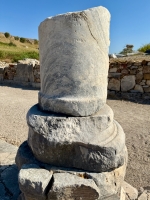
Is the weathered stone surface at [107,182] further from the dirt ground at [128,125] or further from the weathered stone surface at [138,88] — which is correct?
the weathered stone surface at [138,88]

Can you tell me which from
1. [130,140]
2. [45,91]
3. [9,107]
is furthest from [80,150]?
Answer: [9,107]

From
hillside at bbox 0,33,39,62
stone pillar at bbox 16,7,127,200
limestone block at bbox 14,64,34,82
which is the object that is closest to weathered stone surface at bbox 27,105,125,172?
stone pillar at bbox 16,7,127,200

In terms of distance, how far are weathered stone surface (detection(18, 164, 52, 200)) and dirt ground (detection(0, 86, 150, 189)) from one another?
68.2 inches

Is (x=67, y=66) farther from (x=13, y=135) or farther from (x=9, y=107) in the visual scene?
(x=9, y=107)

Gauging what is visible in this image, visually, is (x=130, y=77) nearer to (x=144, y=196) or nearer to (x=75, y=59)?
(x=144, y=196)

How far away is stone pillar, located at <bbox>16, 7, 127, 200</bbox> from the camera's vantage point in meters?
1.74

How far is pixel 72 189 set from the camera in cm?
170

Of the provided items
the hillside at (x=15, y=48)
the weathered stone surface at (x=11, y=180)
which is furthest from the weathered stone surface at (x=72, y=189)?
the hillside at (x=15, y=48)

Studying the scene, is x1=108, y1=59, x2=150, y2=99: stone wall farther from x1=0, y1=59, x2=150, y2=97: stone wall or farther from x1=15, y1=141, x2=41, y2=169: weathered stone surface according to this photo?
x1=15, y1=141, x2=41, y2=169: weathered stone surface

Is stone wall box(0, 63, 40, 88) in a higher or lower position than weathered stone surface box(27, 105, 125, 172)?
higher

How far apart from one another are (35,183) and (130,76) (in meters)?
6.29

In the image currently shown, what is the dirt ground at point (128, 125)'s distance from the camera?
10.8 ft

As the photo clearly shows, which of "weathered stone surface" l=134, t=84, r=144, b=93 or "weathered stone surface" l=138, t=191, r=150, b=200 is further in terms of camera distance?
"weathered stone surface" l=134, t=84, r=144, b=93

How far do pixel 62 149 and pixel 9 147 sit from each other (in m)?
2.11
